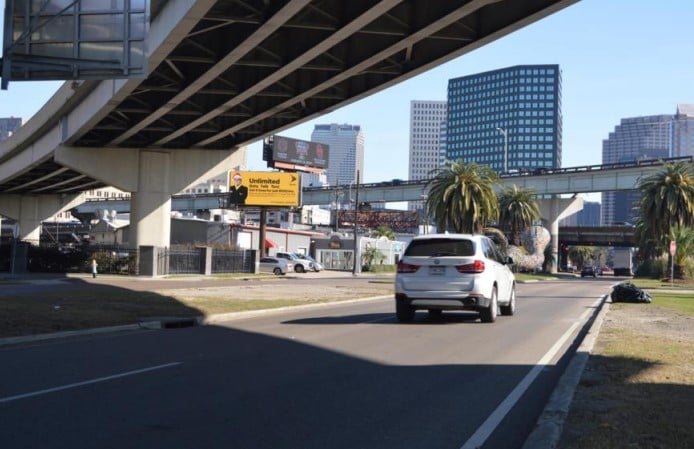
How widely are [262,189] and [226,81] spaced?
139ft

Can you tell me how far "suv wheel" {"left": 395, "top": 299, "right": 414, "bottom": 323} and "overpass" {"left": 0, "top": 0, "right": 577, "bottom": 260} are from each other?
22.4 ft

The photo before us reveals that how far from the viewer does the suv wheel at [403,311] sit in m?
17.0

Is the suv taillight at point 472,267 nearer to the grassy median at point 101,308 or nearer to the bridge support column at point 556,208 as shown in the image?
the grassy median at point 101,308

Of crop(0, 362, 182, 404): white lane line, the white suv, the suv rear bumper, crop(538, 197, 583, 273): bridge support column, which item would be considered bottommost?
crop(0, 362, 182, 404): white lane line

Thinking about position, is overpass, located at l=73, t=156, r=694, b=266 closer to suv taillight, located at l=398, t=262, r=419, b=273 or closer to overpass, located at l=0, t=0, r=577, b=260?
overpass, located at l=0, t=0, r=577, b=260

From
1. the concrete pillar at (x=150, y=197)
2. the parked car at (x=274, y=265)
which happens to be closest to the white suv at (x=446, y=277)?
the concrete pillar at (x=150, y=197)

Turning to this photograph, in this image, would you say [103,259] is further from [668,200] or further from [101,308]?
[668,200]

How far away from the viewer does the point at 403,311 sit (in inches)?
673

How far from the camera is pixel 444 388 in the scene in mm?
8984

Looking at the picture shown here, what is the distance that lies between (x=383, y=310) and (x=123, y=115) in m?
18.5

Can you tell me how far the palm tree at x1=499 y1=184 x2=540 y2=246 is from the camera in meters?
72.3

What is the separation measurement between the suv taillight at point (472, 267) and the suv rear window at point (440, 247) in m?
0.37

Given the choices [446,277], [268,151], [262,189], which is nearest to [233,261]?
[262,189]

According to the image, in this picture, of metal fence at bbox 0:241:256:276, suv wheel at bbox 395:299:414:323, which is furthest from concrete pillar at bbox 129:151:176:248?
suv wheel at bbox 395:299:414:323
